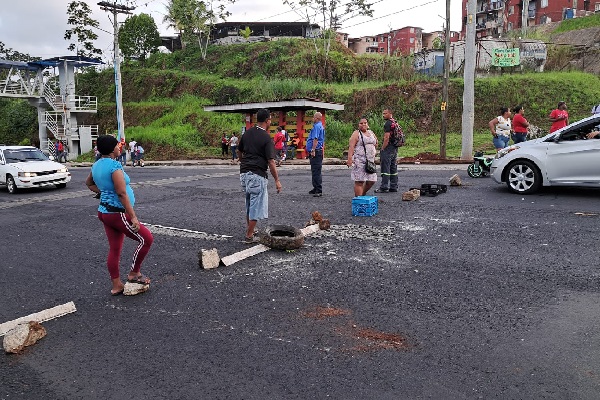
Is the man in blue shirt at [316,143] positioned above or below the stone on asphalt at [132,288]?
above

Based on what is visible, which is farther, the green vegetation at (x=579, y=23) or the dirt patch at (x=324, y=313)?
the green vegetation at (x=579, y=23)

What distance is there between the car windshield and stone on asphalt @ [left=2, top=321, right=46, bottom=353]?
13683 millimetres

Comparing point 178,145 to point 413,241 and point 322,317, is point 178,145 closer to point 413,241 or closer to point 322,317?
point 413,241

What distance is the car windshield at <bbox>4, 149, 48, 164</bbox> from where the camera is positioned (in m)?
15.8

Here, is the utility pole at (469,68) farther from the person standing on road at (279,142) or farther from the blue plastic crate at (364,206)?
the blue plastic crate at (364,206)

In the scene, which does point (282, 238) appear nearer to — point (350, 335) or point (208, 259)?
point (208, 259)

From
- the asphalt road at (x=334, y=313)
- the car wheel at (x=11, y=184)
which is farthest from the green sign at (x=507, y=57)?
the car wheel at (x=11, y=184)

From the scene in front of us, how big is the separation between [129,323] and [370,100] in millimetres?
31855

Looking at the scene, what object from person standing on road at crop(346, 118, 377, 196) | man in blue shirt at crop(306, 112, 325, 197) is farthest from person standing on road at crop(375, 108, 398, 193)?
man in blue shirt at crop(306, 112, 325, 197)

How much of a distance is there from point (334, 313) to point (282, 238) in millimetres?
2419

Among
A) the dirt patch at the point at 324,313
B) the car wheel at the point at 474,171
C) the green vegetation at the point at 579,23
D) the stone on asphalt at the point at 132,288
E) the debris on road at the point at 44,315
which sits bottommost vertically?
the debris on road at the point at 44,315

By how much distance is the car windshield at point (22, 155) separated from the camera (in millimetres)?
15816

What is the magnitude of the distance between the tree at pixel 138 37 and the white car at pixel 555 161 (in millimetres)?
54208

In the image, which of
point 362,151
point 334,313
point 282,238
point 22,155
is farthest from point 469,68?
point 334,313
